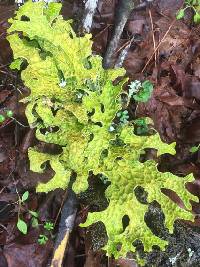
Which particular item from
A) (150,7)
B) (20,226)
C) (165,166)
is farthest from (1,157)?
(150,7)

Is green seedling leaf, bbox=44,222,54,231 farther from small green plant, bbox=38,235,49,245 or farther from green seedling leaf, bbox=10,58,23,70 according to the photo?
green seedling leaf, bbox=10,58,23,70

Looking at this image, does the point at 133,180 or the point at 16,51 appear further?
the point at 16,51

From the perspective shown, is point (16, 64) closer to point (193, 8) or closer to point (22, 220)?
point (22, 220)

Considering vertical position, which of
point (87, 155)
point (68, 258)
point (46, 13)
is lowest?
point (68, 258)

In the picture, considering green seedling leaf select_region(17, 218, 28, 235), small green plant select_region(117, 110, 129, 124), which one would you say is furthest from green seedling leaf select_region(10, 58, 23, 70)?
green seedling leaf select_region(17, 218, 28, 235)

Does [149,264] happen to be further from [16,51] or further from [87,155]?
[16,51]

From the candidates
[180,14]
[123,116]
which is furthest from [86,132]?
[180,14]

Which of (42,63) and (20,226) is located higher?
(42,63)
